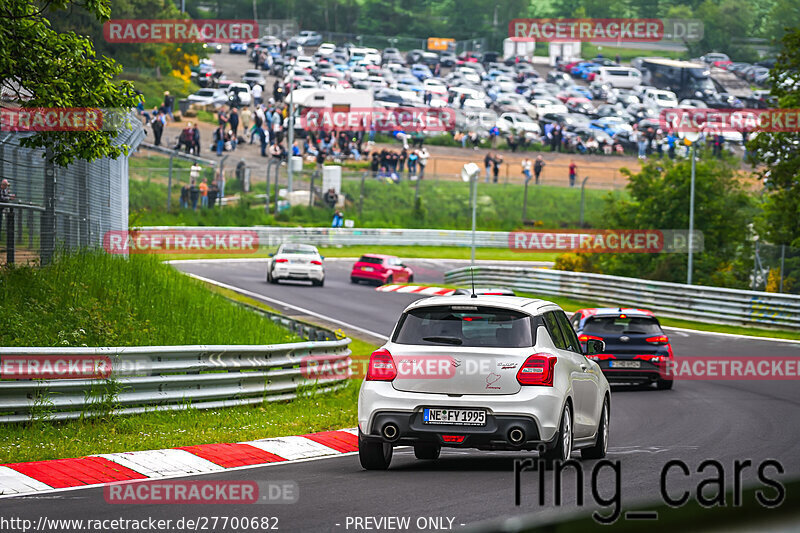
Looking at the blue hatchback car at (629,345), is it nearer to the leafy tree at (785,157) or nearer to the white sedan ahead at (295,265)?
the leafy tree at (785,157)

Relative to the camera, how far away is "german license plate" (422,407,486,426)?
32.6 ft

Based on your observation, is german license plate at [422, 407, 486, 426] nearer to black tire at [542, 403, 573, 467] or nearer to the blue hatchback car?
black tire at [542, 403, 573, 467]

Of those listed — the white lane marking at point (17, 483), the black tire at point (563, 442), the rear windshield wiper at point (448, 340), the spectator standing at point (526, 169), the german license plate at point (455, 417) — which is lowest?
the white lane marking at point (17, 483)

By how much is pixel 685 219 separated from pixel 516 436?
115ft

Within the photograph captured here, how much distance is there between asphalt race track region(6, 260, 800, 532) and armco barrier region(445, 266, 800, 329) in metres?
13.5

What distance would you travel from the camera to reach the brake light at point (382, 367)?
10.1 m

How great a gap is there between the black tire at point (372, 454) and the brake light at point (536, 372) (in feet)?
4.44

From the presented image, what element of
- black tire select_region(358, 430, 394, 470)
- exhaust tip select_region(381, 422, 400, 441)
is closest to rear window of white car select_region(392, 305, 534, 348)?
exhaust tip select_region(381, 422, 400, 441)

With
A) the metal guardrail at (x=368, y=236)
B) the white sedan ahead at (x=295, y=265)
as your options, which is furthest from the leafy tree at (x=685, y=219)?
the metal guardrail at (x=368, y=236)

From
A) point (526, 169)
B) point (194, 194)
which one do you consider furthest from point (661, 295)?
point (526, 169)

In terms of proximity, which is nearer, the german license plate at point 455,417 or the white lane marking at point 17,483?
the white lane marking at point 17,483

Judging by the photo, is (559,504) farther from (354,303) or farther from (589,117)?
(589,117)

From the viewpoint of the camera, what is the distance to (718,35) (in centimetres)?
12825

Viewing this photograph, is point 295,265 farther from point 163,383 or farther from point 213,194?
point 163,383
